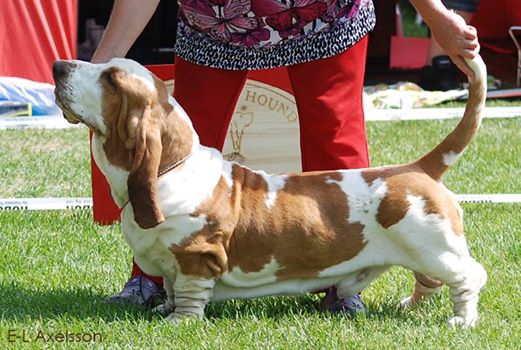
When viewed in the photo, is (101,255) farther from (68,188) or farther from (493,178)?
(493,178)

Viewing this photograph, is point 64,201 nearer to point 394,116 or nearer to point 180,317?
point 180,317

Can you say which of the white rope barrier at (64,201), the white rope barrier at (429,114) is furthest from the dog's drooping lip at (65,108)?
the white rope barrier at (429,114)

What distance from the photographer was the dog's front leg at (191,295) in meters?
3.69

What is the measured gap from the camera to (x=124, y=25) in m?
3.75

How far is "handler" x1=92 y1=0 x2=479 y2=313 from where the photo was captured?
3.82 metres

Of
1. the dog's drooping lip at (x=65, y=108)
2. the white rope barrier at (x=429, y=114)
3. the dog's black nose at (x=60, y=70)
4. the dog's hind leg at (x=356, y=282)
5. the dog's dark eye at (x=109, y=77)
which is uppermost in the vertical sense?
the dog's black nose at (x=60, y=70)

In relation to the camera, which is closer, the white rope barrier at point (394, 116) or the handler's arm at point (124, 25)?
the handler's arm at point (124, 25)

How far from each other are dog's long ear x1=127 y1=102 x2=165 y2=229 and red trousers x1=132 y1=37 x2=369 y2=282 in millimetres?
558

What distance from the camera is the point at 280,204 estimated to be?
371 centimetres

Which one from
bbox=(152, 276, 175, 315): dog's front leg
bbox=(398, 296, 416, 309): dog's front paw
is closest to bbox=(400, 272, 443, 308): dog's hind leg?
bbox=(398, 296, 416, 309): dog's front paw

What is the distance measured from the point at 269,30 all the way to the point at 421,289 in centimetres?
114

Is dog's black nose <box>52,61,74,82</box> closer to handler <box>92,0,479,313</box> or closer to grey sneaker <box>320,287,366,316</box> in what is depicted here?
handler <box>92,0,479,313</box>

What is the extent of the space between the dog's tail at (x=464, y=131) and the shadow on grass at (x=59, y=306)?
119 cm

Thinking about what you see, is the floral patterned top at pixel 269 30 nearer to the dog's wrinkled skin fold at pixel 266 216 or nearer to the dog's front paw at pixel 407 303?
the dog's wrinkled skin fold at pixel 266 216
